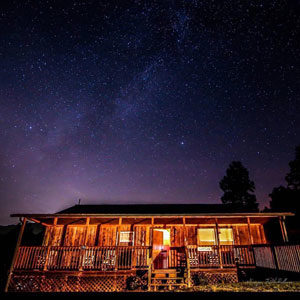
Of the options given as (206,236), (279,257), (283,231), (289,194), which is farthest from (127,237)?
(289,194)

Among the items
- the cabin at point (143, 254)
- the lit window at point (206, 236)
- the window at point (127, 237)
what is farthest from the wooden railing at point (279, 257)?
the window at point (127, 237)

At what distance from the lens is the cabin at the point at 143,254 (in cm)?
1126

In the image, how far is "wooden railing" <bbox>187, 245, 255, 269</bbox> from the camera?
40.0 ft

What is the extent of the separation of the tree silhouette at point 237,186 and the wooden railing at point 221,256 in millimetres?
32746

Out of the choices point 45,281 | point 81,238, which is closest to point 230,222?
point 81,238

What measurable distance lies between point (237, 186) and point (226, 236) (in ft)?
107

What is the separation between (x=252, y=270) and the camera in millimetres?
13094

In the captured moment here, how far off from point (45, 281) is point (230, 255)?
10800mm

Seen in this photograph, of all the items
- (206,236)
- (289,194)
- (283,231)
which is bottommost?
(206,236)

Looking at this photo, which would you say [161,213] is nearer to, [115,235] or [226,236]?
[115,235]

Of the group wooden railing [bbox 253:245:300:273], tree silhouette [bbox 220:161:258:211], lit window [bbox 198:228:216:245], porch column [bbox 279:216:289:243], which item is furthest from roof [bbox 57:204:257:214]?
tree silhouette [bbox 220:161:258:211]

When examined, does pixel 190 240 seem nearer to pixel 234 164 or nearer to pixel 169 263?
pixel 169 263

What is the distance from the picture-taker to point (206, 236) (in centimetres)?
1608
